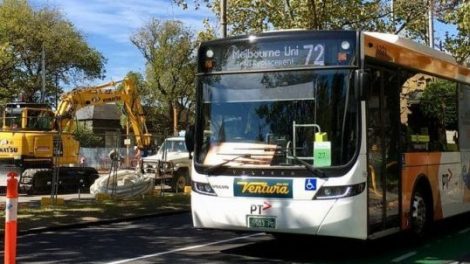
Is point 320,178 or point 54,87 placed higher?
point 54,87

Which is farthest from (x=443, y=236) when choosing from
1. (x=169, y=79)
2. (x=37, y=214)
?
(x=169, y=79)

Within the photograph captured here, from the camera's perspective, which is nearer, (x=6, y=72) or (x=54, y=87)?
(x=6, y=72)

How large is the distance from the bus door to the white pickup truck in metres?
16.0

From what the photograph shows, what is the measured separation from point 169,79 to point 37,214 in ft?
161

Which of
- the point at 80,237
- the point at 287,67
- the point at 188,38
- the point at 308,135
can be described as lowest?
the point at 80,237

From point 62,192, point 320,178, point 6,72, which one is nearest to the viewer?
point 320,178

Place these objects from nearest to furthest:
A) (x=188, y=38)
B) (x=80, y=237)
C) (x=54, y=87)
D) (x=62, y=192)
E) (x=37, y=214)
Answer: (x=80, y=237), (x=37, y=214), (x=62, y=192), (x=54, y=87), (x=188, y=38)

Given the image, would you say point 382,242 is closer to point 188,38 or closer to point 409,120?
point 409,120

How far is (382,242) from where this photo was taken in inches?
453

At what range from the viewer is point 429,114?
1179cm

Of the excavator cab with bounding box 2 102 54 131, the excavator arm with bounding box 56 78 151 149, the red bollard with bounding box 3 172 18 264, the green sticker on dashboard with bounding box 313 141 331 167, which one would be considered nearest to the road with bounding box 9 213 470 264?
the green sticker on dashboard with bounding box 313 141 331 167

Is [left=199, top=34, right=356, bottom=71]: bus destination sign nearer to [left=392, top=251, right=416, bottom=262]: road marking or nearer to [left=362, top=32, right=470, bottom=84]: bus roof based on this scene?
[left=362, top=32, right=470, bottom=84]: bus roof

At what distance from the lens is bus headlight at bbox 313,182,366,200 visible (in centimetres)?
888

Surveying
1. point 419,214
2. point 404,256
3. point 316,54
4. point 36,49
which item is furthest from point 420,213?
point 36,49
